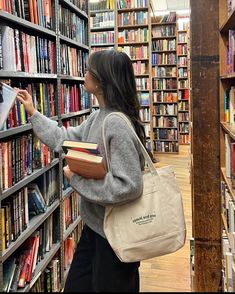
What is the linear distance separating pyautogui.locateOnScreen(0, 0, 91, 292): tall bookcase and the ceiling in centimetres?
613

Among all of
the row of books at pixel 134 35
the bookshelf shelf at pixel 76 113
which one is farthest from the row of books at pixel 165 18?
the bookshelf shelf at pixel 76 113

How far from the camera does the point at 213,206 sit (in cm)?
201

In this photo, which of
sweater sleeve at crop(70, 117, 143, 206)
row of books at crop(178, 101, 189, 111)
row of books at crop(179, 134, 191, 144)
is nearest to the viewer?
sweater sleeve at crop(70, 117, 143, 206)

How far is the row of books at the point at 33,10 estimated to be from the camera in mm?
1605

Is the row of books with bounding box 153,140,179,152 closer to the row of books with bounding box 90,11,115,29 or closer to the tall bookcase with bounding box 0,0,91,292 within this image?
the row of books with bounding box 90,11,115,29

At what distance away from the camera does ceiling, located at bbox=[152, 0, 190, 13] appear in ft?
27.4

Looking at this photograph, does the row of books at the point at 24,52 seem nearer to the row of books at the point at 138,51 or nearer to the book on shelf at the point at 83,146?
the book on shelf at the point at 83,146

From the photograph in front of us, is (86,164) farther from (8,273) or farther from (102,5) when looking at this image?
(102,5)

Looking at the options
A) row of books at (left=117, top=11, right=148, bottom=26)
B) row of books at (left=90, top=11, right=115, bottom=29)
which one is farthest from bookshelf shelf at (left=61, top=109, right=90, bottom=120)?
row of books at (left=117, top=11, right=148, bottom=26)

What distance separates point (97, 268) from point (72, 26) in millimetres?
1900

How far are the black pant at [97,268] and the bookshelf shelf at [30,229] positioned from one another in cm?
29

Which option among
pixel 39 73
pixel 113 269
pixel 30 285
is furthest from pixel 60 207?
pixel 113 269

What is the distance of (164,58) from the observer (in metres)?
7.62

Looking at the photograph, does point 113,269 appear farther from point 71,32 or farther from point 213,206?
point 71,32
